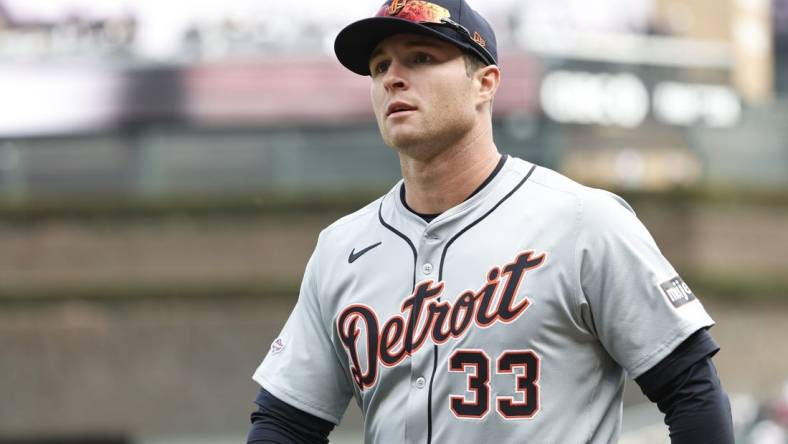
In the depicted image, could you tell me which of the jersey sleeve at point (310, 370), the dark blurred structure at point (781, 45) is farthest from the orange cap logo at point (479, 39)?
the dark blurred structure at point (781, 45)

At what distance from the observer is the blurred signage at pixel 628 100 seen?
21875 millimetres

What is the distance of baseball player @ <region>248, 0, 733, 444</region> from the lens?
3.20m

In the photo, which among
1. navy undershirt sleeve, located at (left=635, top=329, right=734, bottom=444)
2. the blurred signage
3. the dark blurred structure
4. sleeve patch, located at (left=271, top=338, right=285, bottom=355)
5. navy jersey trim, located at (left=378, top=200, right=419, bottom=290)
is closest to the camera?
navy undershirt sleeve, located at (left=635, top=329, right=734, bottom=444)

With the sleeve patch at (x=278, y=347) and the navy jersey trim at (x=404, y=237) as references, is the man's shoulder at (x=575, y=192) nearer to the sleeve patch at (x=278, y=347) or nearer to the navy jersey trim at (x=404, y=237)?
the navy jersey trim at (x=404, y=237)

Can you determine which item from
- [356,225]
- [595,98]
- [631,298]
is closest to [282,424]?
[356,225]

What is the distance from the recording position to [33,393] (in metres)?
20.2

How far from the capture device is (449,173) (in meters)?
3.51

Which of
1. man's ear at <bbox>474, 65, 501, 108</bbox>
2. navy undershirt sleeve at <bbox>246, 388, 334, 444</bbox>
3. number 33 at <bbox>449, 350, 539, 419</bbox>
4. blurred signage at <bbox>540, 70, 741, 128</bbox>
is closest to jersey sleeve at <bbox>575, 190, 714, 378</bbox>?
number 33 at <bbox>449, 350, 539, 419</bbox>

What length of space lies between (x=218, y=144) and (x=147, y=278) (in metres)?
2.25

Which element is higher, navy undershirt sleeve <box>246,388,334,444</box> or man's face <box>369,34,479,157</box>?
man's face <box>369,34,479,157</box>

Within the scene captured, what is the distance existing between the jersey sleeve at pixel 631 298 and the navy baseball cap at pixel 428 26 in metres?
0.53

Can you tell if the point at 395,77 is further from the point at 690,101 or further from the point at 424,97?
the point at 690,101

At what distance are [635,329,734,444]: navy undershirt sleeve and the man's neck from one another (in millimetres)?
635

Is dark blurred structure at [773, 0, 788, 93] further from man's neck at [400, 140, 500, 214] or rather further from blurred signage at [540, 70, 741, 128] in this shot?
man's neck at [400, 140, 500, 214]
